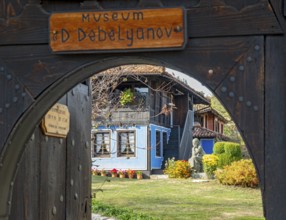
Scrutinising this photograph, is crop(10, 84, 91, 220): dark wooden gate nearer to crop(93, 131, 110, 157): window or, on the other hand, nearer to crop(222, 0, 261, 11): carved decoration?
crop(222, 0, 261, 11): carved decoration

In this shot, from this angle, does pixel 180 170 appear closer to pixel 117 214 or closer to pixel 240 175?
pixel 240 175

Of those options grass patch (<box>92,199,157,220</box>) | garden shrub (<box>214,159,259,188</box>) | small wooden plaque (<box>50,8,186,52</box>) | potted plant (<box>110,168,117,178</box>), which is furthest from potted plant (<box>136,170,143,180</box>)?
small wooden plaque (<box>50,8,186,52</box>)

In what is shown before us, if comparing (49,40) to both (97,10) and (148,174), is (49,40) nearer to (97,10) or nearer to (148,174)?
(97,10)

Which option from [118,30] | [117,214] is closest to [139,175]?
[117,214]

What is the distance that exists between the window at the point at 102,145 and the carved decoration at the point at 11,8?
27391 millimetres

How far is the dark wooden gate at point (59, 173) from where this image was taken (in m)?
5.04

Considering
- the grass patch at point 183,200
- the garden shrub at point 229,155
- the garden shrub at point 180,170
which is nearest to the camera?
the grass patch at point 183,200

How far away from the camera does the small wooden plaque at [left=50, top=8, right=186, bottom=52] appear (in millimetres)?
3506

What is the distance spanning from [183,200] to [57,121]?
12944mm

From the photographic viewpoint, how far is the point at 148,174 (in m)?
29.7

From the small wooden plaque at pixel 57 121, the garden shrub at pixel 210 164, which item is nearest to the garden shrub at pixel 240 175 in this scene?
the garden shrub at pixel 210 164

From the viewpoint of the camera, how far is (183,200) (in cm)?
1820

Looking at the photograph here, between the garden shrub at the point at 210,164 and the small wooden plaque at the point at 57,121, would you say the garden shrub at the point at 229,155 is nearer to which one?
the garden shrub at the point at 210,164

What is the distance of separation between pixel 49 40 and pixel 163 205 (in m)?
13.7
